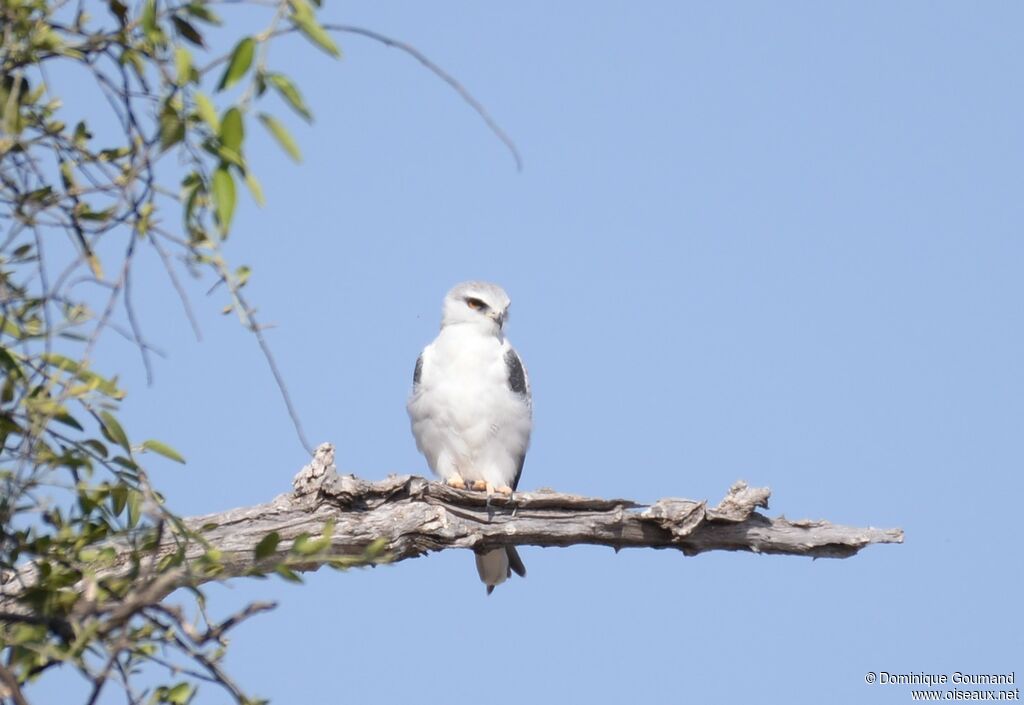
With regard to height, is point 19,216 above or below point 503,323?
below

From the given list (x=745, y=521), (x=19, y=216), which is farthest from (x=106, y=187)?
(x=745, y=521)

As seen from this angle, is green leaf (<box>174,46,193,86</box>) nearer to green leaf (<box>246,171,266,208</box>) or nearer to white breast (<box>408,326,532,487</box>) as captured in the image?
green leaf (<box>246,171,266,208</box>)

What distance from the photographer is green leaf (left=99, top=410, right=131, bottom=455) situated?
10.9ft

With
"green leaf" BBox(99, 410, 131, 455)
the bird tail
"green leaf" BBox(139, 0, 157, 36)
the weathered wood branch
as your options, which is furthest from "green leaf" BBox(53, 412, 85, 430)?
Answer: the bird tail

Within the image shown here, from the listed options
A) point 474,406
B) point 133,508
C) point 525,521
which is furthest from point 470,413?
point 133,508

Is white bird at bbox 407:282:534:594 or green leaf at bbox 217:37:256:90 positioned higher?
white bird at bbox 407:282:534:594

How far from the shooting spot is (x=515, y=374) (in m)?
8.69

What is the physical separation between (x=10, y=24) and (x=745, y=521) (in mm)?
4423

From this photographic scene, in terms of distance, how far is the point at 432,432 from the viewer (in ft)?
28.1

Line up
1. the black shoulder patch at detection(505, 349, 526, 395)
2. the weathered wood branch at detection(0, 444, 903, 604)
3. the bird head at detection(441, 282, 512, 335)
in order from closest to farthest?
1. the weathered wood branch at detection(0, 444, 903, 604)
2. the black shoulder patch at detection(505, 349, 526, 395)
3. the bird head at detection(441, 282, 512, 335)

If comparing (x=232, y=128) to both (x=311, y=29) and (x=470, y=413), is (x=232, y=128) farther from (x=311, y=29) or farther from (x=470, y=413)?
(x=470, y=413)

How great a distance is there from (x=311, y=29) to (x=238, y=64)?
0.52ft

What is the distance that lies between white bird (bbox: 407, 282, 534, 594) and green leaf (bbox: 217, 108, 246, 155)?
605 centimetres

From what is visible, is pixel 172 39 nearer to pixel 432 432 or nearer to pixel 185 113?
pixel 185 113
